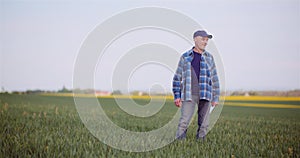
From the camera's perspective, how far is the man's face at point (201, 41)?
18.1 feet

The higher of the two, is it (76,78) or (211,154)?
(76,78)

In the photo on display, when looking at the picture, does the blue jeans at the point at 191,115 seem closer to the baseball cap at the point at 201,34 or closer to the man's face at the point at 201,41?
the man's face at the point at 201,41

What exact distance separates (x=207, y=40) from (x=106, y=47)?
168 cm

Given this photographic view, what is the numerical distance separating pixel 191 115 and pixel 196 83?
54 cm

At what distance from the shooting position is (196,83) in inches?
218

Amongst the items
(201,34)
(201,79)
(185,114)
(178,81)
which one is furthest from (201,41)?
(185,114)

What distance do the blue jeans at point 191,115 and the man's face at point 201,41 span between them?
Answer: 2.74ft

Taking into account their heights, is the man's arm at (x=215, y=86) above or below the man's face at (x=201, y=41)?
below

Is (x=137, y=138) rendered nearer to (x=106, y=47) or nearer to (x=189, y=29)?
(x=106, y=47)

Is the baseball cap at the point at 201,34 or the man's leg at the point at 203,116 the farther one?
the man's leg at the point at 203,116

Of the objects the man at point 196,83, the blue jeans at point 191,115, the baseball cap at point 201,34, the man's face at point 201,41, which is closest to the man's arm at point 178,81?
the man at point 196,83

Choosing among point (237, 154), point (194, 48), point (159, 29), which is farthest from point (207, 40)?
point (237, 154)

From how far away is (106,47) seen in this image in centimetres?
516

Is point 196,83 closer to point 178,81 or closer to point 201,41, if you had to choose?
point 178,81
